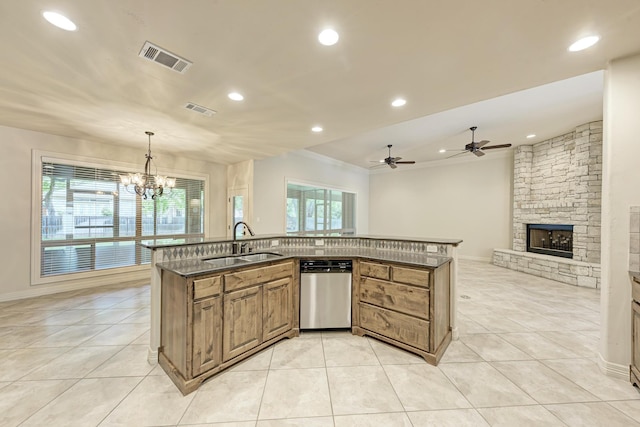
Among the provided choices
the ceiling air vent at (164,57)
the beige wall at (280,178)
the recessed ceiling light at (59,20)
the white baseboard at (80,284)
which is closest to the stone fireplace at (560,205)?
the beige wall at (280,178)

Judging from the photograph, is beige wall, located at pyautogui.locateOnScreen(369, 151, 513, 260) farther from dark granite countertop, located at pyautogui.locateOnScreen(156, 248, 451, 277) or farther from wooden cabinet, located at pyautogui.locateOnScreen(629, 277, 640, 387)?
dark granite countertop, located at pyautogui.locateOnScreen(156, 248, 451, 277)

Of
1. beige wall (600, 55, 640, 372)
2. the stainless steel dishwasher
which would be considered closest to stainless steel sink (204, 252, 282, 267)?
the stainless steel dishwasher

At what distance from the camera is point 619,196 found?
2062mm

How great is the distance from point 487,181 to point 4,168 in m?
10.5

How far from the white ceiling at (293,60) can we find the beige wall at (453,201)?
3490mm

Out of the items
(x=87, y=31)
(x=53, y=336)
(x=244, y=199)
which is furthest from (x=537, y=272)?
(x=53, y=336)

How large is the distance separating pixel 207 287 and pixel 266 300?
68cm

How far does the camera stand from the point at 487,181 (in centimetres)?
712

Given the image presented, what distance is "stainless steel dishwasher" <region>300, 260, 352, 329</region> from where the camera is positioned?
2818mm

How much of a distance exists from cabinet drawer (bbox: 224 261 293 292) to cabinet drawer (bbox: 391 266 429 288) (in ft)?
3.78

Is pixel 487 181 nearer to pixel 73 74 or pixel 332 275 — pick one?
pixel 332 275

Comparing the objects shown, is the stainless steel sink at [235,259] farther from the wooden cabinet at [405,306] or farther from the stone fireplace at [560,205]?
the stone fireplace at [560,205]

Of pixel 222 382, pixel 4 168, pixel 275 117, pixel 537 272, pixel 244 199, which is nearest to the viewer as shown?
pixel 222 382

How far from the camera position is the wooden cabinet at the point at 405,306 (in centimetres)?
229
